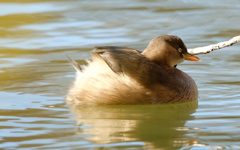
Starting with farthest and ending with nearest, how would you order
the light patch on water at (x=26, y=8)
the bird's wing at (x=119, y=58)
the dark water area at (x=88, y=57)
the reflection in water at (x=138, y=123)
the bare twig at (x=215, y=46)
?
1. the light patch on water at (x=26, y=8)
2. the bare twig at (x=215, y=46)
3. the bird's wing at (x=119, y=58)
4. the dark water area at (x=88, y=57)
5. the reflection in water at (x=138, y=123)

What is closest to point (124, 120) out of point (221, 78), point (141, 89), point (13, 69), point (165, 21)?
point (141, 89)

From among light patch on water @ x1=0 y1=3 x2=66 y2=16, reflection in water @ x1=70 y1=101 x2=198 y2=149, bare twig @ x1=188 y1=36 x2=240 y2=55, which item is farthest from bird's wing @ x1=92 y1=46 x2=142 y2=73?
light patch on water @ x1=0 y1=3 x2=66 y2=16

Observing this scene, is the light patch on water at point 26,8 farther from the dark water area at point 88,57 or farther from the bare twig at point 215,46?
the bare twig at point 215,46

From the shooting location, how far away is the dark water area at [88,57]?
5.13 meters

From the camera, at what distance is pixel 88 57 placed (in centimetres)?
885

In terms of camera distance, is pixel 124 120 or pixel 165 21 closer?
pixel 124 120

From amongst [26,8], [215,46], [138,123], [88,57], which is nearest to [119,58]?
[138,123]

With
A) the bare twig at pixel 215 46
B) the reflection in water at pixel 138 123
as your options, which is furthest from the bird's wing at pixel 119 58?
the bare twig at pixel 215 46

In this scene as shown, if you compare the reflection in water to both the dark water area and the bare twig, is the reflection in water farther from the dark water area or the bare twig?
the bare twig

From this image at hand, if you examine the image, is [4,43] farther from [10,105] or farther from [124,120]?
[124,120]

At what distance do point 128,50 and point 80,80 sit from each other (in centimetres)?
63

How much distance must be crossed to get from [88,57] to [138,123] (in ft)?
11.1

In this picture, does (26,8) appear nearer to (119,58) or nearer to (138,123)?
(119,58)

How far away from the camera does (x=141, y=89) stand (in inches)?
244
